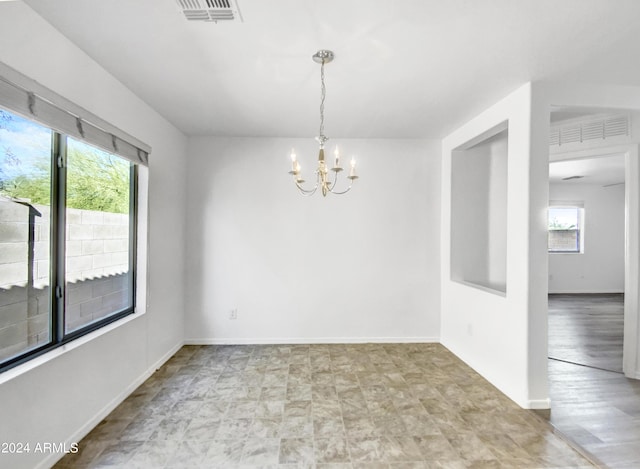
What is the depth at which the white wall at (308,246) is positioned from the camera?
3996 millimetres

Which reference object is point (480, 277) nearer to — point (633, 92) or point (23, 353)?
point (633, 92)

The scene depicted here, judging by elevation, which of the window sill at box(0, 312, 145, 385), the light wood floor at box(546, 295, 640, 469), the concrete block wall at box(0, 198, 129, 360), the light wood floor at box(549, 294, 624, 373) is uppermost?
the concrete block wall at box(0, 198, 129, 360)

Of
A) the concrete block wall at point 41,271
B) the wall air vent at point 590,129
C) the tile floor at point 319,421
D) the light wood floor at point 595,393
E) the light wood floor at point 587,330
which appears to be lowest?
the tile floor at point 319,421

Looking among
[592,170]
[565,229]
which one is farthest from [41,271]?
[565,229]

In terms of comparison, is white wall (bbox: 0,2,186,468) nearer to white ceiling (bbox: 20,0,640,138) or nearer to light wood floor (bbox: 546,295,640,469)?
white ceiling (bbox: 20,0,640,138)

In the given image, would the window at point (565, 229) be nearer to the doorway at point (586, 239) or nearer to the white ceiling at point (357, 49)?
the doorway at point (586, 239)

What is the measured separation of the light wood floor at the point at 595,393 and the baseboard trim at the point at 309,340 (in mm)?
1405

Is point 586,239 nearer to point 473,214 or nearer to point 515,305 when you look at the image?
point 473,214

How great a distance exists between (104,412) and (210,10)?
9.17 ft

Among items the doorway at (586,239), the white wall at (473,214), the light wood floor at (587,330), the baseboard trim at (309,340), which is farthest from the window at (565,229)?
the baseboard trim at (309,340)

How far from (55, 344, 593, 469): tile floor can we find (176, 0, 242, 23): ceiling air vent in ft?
8.41

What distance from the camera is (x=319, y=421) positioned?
7.70 feet

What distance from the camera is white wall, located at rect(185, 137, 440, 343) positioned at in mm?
→ 3996

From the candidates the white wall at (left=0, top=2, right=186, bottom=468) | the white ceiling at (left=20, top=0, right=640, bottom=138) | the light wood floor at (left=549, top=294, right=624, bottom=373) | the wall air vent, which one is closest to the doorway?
the light wood floor at (left=549, top=294, right=624, bottom=373)
